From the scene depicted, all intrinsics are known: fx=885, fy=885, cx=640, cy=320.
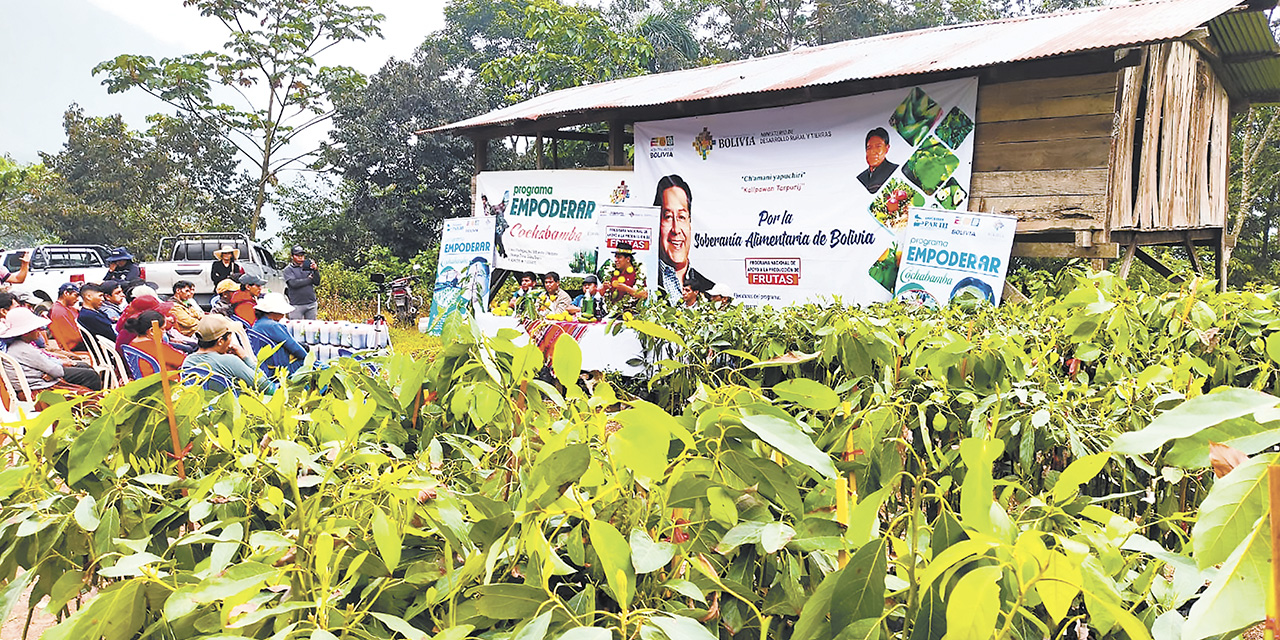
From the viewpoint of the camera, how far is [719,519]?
954 millimetres

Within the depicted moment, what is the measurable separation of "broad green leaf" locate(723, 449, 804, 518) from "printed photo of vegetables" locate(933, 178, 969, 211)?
735 centimetres

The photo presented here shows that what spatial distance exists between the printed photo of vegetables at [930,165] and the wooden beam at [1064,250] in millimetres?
908

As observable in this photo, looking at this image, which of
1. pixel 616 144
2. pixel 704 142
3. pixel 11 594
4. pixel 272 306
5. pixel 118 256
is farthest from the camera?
pixel 118 256

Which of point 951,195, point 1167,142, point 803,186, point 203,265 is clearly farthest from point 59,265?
point 1167,142

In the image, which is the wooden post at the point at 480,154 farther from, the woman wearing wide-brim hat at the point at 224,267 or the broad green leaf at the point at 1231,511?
the broad green leaf at the point at 1231,511

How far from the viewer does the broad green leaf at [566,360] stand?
43.4 inches

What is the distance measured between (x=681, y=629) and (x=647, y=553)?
0.32ft

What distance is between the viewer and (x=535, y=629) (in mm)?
784

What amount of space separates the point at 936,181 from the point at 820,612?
301 inches

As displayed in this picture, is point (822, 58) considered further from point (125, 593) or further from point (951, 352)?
point (125, 593)

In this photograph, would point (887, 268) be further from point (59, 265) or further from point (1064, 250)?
point (59, 265)

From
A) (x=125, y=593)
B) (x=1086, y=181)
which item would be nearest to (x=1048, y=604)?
(x=125, y=593)

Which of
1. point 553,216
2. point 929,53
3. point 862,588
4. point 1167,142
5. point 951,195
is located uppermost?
point 929,53

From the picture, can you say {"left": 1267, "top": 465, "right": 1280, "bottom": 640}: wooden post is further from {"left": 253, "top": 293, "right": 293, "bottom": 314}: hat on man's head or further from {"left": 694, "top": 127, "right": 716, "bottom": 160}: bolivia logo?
{"left": 694, "top": 127, "right": 716, "bottom": 160}: bolivia logo
